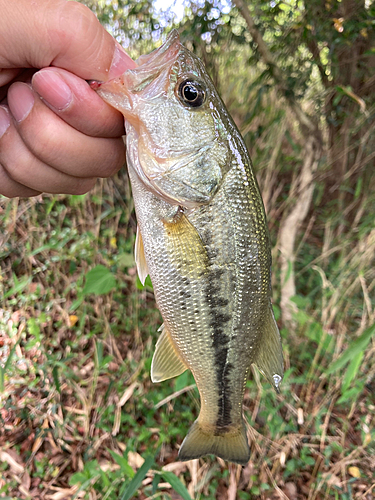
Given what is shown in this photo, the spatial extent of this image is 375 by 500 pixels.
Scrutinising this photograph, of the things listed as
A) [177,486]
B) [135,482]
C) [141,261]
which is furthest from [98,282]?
[177,486]

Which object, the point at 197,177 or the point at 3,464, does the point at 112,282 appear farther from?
the point at 3,464

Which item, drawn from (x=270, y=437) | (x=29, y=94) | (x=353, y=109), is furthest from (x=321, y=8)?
(x=270, y=437)

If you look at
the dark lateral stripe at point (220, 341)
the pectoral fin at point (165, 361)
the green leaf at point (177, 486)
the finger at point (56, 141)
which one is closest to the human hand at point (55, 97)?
the finger at point (56, 141)

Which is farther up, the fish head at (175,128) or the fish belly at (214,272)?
the fish head at (175,128)

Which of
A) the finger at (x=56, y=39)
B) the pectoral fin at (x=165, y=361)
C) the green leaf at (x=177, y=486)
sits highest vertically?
the finger at (x=56, y=39)

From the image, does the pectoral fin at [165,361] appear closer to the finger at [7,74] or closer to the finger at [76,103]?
the finger at [76,103]

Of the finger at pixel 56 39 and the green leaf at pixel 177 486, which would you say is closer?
the finger at pixel 56 39

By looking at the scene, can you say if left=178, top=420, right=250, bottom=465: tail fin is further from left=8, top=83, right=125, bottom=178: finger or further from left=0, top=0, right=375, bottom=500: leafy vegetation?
left=8, top=83, right=125, bottom=178: finger

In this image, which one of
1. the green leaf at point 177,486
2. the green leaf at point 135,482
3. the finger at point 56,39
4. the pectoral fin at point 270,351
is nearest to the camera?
the finger at point 56,39
